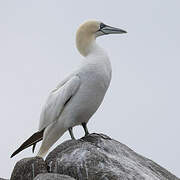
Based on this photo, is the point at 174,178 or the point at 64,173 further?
the point at 174,178

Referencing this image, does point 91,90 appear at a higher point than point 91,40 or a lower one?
lower

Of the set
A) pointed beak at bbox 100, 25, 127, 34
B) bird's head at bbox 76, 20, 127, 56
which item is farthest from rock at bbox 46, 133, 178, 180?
pointed beak at bbox 100, 25, 127, 34

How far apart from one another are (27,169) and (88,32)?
3891 millimetres

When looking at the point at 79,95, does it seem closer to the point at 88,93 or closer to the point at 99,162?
the point at 88,93

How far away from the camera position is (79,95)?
12.6 meters

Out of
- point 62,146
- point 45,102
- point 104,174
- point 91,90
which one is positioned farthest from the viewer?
point 45,102

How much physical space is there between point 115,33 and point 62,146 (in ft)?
12.3

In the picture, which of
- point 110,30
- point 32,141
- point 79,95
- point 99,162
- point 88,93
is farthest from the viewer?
point 110,30

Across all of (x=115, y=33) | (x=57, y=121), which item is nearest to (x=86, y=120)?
(x=57, y=121)

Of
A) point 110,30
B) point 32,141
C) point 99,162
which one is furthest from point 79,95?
point 99,162

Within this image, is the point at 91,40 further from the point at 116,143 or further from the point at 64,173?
the point at 64,173

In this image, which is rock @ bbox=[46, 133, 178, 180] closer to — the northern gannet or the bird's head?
the northern gannet

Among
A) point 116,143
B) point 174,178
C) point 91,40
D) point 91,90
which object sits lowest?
point 174,178

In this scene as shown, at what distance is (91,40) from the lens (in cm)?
1319
